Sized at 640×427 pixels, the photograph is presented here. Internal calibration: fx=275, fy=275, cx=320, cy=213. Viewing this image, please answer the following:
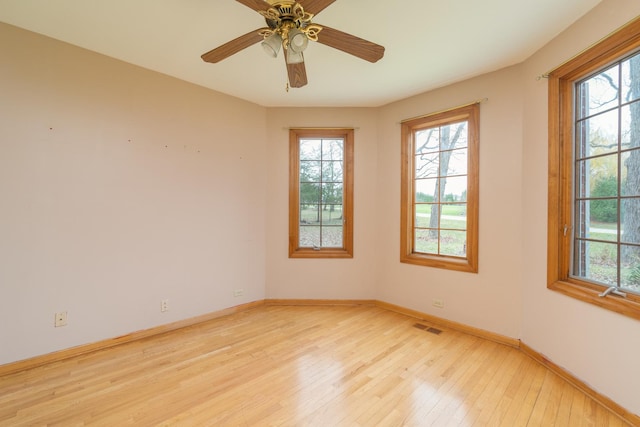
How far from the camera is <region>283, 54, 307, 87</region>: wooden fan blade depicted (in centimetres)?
178

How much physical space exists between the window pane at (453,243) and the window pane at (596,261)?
0.89 meters

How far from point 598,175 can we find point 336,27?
2.10 metres

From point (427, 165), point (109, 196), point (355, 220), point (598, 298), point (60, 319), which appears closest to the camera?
point (598, 298)

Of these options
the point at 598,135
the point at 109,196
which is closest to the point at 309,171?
the point at 109,196

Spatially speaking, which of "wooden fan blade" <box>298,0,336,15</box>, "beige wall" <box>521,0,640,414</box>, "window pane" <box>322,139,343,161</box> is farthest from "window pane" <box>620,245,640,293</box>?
"window pane" <box>322,139,343,161</box>

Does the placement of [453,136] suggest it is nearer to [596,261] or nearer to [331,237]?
[596,261]

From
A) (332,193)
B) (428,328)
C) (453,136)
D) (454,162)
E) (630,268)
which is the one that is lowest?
(428,328)

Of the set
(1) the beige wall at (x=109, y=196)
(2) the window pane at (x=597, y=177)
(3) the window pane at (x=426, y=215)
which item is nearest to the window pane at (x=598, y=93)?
(2) the window pane at (x=597, y=177)

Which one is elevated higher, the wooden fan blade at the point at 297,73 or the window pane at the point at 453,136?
the wooden fan blade at the point at 297,73

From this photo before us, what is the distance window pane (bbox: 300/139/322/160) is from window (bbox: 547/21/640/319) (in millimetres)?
2309

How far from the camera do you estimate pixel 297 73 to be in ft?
6.11

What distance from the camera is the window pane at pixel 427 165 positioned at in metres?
3.05

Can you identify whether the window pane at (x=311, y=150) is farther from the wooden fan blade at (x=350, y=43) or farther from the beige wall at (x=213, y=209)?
the wooden fan blade at (x=350, y=43)

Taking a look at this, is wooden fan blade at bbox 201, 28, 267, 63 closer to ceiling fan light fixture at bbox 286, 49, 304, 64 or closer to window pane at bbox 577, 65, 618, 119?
ceiling fan light fixture at bbox 286, 49, 304, 64
